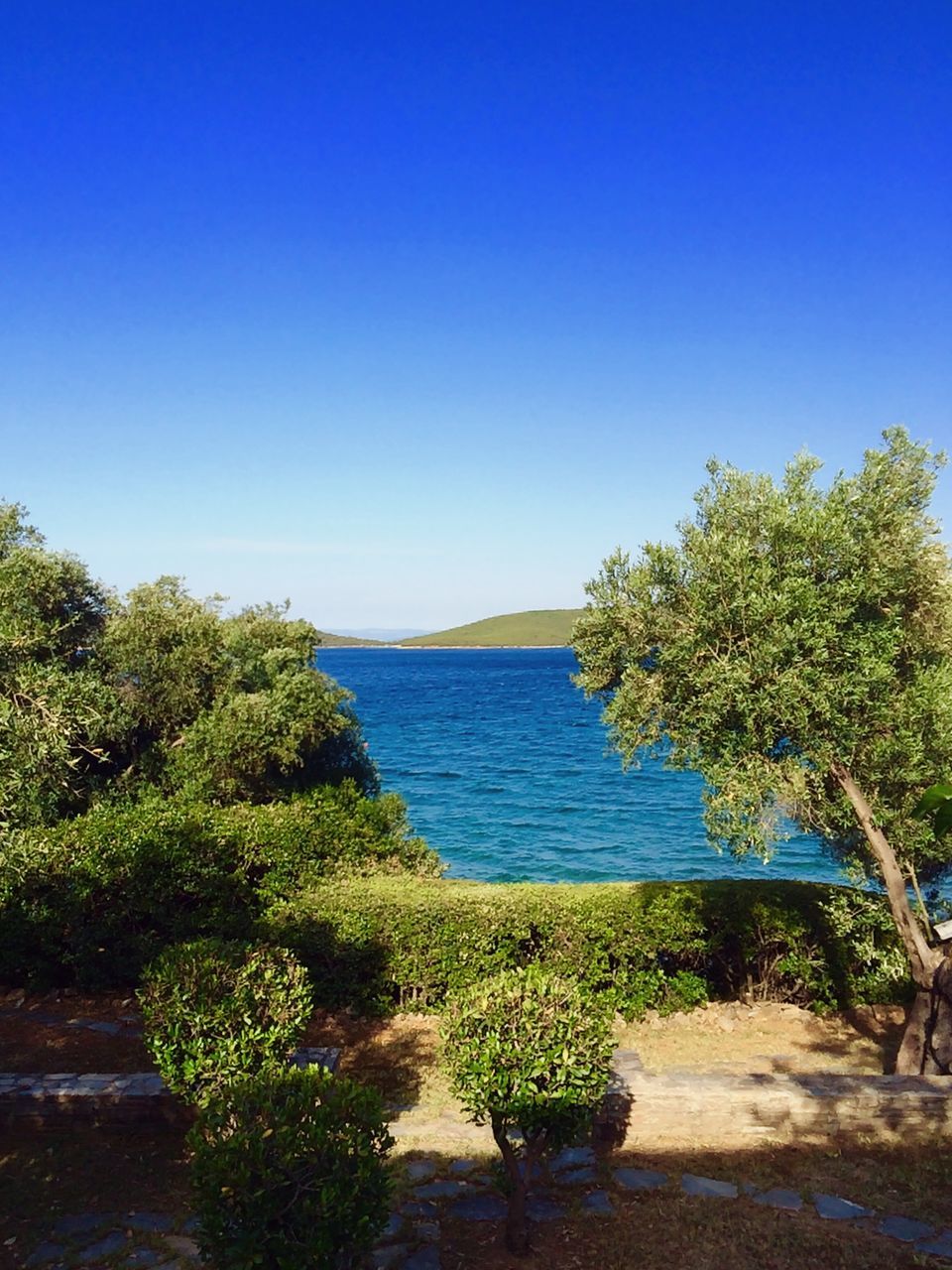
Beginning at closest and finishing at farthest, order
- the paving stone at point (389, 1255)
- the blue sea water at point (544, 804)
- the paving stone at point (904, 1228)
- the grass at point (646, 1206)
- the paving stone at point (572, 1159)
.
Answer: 1. the paving stone at point (389, 1255)
2. the grass at point (646, 1206)
3. the paving stone at point (904, 1228)
4. the paving stone at point (572, 1159)
5. the blue sea water at point (544, 804)

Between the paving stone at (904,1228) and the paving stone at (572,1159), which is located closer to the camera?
the paving stone at (904,1228)

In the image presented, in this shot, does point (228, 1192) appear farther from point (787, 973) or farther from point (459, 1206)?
point (787, 973)

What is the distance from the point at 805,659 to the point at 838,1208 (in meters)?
5.60

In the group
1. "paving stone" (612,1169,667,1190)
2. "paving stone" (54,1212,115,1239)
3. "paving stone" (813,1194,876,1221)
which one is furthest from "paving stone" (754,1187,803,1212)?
"paving stone" (54,1212,115,1239)

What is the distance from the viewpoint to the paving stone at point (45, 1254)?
6754 mm

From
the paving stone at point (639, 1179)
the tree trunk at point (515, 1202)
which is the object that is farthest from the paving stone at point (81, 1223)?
the paving stone at point (639, 1179)

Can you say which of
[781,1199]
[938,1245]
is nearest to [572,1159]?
[781,1199]

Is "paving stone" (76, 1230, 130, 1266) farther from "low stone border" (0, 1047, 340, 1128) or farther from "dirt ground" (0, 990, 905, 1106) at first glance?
"dirt ground" (0, 990, 905, 1106)

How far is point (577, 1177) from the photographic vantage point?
8.12 m

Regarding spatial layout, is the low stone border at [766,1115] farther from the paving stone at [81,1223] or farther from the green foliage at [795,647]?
the paving stone at [81,1223]

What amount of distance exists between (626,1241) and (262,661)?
1669 cm

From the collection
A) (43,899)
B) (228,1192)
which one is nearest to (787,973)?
(228,1192)

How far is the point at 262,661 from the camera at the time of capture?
2145 cm

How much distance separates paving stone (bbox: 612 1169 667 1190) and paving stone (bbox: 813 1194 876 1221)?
1.43m
